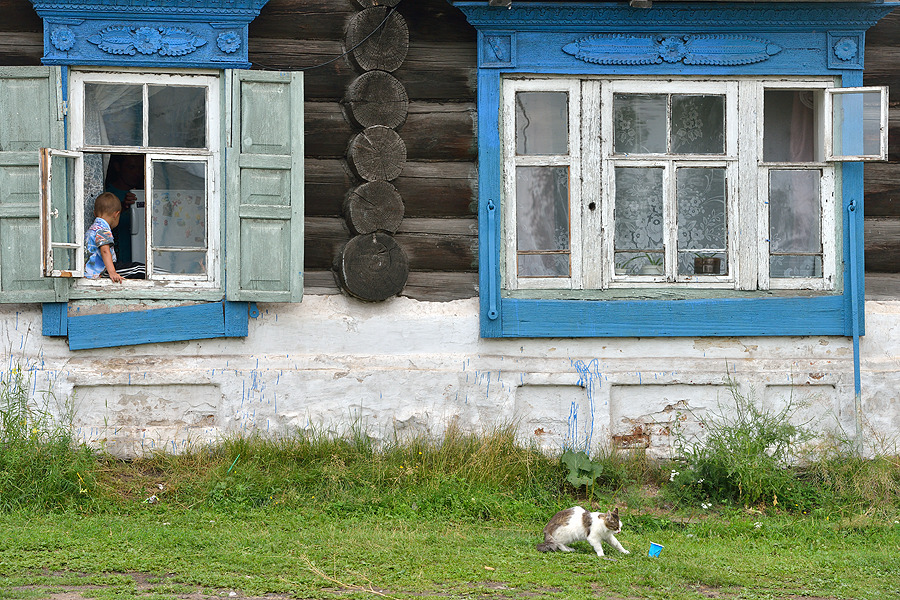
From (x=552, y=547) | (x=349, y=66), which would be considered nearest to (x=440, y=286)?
(x=349, y=66)

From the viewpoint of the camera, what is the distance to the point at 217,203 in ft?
20.5

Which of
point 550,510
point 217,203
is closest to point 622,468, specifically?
point 550,510

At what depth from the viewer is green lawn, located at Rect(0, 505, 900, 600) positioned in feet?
14.2

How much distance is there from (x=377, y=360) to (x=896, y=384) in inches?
147

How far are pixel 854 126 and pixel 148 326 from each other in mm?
5105

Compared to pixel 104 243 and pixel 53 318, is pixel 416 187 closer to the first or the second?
pixel 104 243

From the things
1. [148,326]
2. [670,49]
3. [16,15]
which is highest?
[16,15]

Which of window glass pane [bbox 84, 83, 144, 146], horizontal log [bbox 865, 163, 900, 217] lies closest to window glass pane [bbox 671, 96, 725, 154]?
horizontal log [bbox 865, 163, 900, 217]

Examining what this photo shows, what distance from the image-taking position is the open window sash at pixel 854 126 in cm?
638

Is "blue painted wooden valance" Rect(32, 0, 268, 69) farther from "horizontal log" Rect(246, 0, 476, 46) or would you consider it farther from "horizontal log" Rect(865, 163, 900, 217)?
"horizontal log" Rect(865, 163, 900, 217)

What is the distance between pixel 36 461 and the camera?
5.67 meters

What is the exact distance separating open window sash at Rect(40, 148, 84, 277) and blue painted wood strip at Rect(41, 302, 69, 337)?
0.27 m

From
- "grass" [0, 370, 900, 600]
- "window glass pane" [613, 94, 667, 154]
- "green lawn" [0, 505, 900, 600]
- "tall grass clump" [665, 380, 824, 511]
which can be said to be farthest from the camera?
"window glass pane" [613, 94, 667, 154]

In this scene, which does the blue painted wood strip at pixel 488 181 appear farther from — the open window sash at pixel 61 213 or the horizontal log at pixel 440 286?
the open window sash at pixel 61 213
